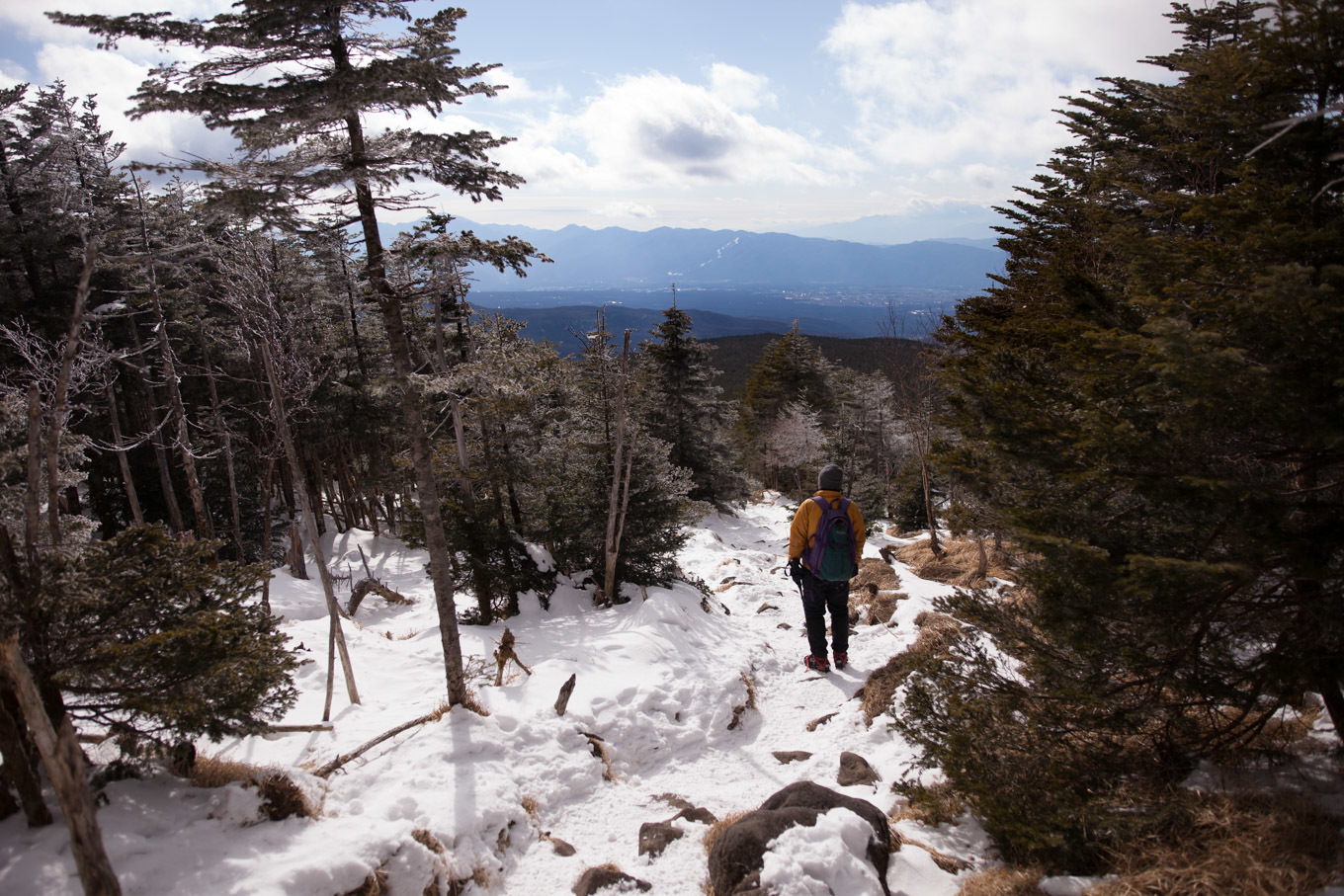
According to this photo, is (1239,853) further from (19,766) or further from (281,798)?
(19,766)

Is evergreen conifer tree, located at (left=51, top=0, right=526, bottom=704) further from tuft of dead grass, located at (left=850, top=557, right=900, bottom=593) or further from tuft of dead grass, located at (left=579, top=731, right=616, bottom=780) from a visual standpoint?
tuft of dead grass, located at (left=850, top=557, right=900, bottom=593)

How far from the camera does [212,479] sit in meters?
22.5

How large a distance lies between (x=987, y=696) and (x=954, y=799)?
87 centimetres

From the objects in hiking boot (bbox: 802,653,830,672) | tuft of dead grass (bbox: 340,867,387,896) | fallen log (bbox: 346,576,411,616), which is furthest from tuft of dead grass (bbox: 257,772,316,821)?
fallen log (bbox: 346,576,411,616)

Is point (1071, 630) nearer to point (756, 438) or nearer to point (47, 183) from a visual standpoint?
point (47, 183)

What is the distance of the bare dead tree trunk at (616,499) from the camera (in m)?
11.1

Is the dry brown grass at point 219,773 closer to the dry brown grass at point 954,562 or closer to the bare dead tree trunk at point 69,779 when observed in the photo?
the bare dead tree trunk at point 69,779

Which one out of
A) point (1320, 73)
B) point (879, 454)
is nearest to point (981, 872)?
point (1320, 73)

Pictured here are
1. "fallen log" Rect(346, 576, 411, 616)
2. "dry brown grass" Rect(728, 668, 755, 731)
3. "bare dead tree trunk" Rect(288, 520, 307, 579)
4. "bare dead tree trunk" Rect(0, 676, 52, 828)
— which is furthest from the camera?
"bare dead tree trunk" Rect(288, 520, 307, 579)

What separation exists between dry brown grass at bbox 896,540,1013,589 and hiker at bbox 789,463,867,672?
6.95 metres

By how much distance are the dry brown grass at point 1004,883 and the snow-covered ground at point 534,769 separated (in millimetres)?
242

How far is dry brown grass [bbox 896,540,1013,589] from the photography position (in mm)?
14344

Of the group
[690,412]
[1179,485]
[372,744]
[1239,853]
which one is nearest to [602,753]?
[372,744]

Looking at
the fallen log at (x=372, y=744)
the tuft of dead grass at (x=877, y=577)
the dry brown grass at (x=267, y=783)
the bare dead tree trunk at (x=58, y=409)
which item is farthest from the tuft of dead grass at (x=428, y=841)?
the tuft of dead grass at (x=877, y=577)
